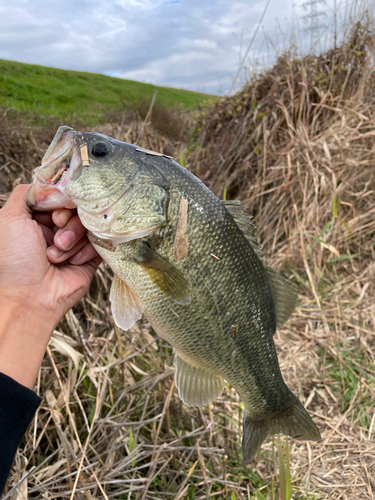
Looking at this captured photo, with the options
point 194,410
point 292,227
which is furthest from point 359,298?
point 194,410

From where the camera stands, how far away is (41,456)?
87.2 inches

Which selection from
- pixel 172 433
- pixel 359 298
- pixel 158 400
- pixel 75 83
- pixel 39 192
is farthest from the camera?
pixel 75 83

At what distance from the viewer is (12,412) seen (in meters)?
1.27

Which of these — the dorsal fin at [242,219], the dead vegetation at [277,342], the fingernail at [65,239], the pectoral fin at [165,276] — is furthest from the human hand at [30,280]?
the dorsal fin at [242,219]

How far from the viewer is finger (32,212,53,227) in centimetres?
189

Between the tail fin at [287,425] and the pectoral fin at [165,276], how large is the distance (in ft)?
2.69

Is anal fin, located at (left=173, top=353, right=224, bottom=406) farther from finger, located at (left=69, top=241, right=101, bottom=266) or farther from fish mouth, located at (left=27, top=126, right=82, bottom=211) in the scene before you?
fish mouth, located at (left=27, top=126, right=82, bottom=211)

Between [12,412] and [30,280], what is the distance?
26.1 inches

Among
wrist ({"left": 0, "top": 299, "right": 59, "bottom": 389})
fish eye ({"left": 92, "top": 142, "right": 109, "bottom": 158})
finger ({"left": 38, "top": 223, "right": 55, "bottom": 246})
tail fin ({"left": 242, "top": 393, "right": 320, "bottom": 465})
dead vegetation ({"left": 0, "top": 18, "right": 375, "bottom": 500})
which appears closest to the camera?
wrist ({"left": 0, "top": 299, "right": 59, "bottom": 389})

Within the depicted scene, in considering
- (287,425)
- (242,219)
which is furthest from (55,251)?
(287,425)

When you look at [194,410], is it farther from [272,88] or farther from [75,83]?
[75,83]

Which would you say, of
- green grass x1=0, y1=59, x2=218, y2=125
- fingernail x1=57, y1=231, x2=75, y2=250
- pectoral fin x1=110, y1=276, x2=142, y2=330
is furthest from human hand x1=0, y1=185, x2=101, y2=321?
green grass x1=0, y1=59, x2=218, y2=125

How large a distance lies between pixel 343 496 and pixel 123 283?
2.24m

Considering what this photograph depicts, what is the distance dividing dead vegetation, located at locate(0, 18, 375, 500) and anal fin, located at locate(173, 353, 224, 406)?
48 centimetres
